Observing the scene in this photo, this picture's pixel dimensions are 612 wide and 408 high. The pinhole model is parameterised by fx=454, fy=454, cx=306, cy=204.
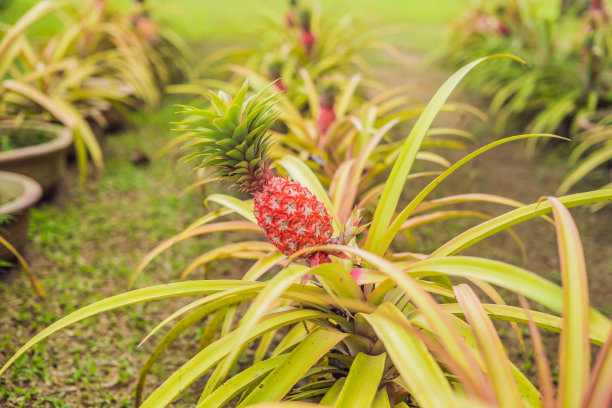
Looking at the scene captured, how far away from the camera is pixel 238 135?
1038mm

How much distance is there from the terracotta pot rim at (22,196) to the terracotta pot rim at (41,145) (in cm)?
10

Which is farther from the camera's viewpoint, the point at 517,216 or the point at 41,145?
the point at 41,145

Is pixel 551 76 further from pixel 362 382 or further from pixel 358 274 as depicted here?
pixel 362 382

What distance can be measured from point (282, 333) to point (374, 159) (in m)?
0.86

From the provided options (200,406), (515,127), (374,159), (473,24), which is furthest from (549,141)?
(200,406)

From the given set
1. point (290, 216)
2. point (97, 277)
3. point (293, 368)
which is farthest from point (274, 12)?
point (293, 368)

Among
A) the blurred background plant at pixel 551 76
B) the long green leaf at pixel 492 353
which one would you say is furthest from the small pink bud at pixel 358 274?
the blurred background plant at pixel 551 76

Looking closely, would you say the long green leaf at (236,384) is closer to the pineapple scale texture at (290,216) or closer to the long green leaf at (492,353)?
the pineapple scale texture at (290,216)

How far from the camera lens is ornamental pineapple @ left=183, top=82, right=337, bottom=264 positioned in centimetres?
103

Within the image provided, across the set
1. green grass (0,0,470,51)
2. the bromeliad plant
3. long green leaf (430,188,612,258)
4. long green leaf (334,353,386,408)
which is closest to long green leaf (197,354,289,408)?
the bromeliad plant

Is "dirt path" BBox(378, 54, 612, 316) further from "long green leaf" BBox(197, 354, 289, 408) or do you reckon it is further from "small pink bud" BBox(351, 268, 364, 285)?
"long green leaf" BBox(197, 354, 289, 408)

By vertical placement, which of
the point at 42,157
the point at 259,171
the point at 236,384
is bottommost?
the point at 236,384

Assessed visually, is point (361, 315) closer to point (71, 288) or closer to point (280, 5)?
point (71, 288)

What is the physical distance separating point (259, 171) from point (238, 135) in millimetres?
119
